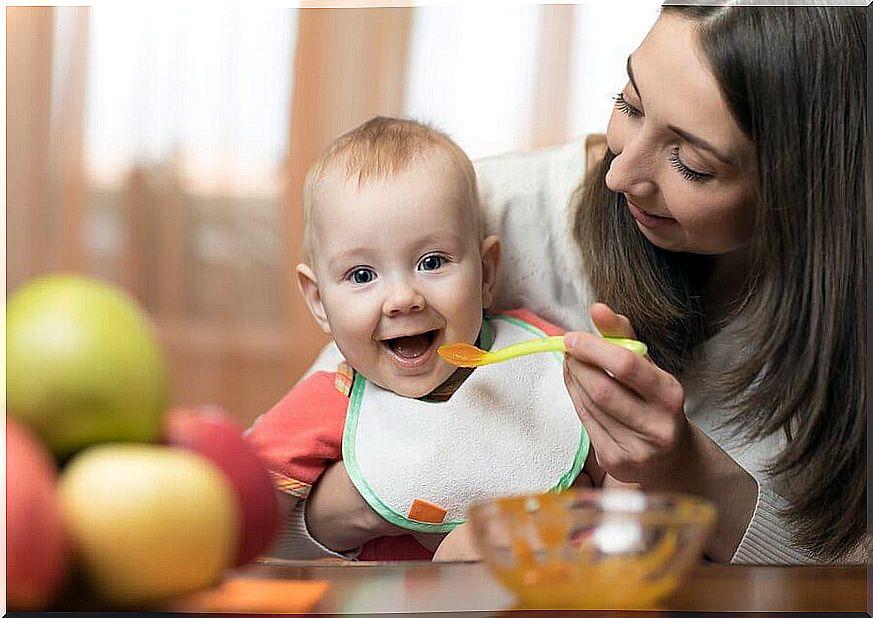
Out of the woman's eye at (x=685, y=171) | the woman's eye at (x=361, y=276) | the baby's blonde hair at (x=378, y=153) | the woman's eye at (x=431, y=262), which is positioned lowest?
the woman's eye at (x=361, y=276)

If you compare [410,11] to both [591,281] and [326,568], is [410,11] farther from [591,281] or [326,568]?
[326,568]

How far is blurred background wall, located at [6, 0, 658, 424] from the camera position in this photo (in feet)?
2.52

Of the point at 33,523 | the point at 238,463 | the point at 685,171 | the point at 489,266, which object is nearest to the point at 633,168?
the point at 685,171

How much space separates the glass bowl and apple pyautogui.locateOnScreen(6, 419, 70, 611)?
0.24 metres

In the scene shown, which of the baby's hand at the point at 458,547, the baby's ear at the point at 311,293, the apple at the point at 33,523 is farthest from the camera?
the baby's ear at the point at 311,293

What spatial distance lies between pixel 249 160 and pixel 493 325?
0.23m

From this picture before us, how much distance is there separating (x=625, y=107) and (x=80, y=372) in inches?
17.4

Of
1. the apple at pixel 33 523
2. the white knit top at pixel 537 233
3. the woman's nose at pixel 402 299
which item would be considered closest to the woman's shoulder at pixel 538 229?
the white knit top at pixel 537 233

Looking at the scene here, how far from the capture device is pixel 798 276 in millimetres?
791

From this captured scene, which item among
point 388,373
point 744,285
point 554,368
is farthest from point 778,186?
point 388,373

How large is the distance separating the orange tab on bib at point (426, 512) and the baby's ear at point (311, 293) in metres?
0.15

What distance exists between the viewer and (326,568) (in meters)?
0.74

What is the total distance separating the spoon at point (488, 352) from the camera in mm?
818

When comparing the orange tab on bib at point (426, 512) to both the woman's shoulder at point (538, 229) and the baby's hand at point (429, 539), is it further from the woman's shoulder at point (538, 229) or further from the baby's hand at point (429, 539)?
the woman's shoulder at point (538, 229)
